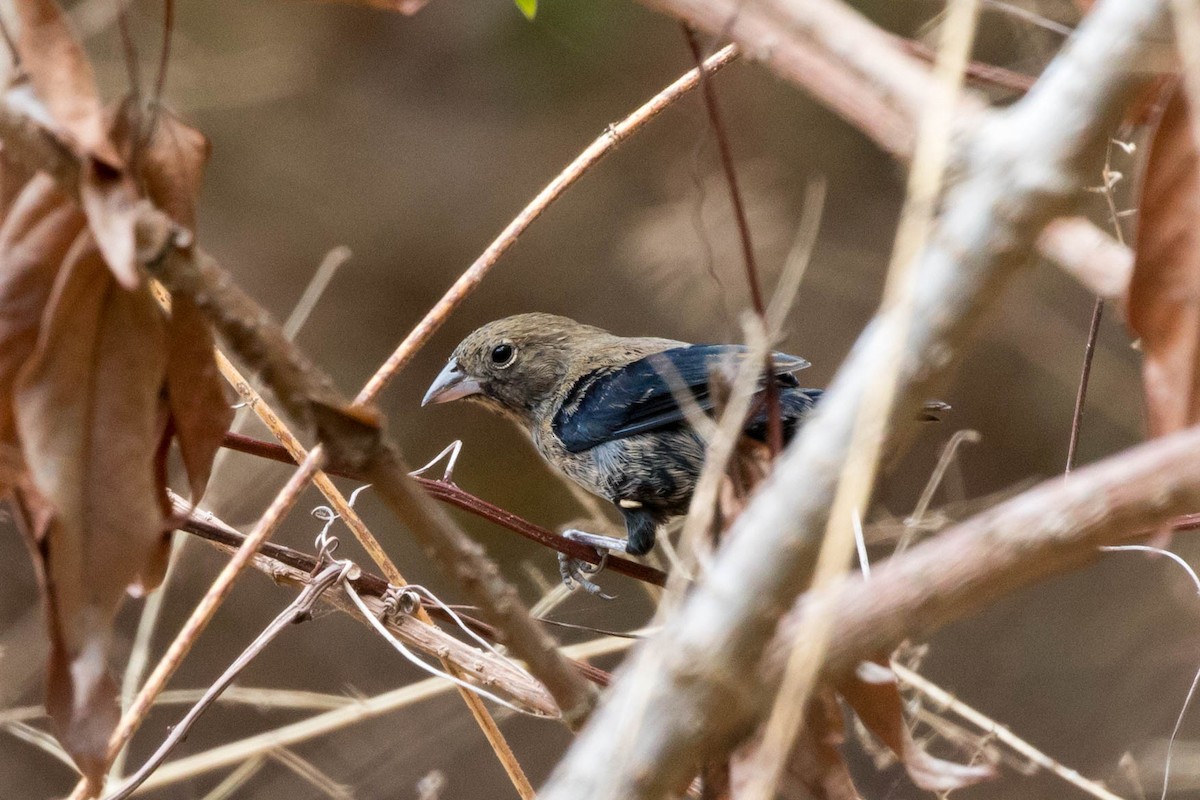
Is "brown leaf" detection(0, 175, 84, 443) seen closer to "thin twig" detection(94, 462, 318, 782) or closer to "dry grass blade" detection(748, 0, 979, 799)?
"thin twig" detection(94, 462, 318, 782)

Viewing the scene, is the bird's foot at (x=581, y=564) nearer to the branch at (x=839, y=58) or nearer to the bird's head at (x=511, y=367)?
the bird's head at (x=511, y=367)

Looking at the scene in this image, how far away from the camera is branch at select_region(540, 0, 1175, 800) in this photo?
0.84 m

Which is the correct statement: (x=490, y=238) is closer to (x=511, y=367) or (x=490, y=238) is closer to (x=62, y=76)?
(x=511, y=367)

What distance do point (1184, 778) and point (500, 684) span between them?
300cm

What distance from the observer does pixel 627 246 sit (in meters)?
5.02

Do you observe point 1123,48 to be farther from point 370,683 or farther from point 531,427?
point 370,683

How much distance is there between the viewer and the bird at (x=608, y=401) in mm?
2834

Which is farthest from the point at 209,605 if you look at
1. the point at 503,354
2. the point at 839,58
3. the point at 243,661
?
the point at 503,354

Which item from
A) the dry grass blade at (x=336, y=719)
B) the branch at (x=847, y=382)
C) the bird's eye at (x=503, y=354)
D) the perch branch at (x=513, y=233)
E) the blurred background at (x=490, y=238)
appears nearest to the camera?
the branch at (x=847, y=382)

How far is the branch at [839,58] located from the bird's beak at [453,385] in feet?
7.78

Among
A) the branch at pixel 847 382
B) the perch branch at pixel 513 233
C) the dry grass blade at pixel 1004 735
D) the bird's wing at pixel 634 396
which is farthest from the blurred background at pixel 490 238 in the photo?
the branch at pixel 847 382

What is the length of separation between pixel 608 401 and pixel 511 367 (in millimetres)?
382

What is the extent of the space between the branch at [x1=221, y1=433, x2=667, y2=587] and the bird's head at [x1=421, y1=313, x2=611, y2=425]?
1.14m

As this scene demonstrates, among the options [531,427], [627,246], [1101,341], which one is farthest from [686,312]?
[1101,341]
